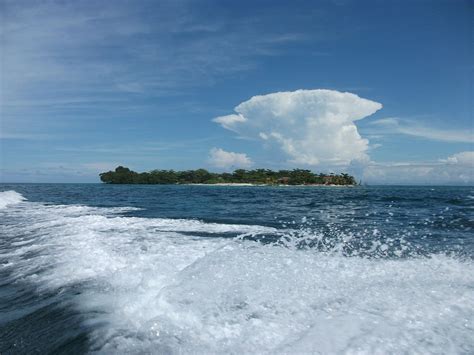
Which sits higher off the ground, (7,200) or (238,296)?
(238,296)

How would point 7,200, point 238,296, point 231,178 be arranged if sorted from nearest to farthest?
point 238,296, point 7,200, point 231,178

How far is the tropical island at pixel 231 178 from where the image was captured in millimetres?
154875

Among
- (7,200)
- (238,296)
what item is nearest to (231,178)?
(7,200)

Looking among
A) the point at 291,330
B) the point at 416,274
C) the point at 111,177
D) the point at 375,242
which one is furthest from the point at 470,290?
the point at 111,177

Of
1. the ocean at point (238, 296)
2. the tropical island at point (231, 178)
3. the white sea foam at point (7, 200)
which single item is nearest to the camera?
the ocean at point (238, 296)

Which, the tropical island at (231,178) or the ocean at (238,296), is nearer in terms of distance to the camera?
the ocean at (238,296)

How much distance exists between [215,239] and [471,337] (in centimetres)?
741

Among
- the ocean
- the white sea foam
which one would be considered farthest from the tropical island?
the ocean

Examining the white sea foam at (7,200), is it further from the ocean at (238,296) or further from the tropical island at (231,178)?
the tropical island at (231,178)

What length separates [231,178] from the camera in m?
161

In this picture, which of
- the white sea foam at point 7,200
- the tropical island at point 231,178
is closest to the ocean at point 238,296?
the white sea foam at point 7,200

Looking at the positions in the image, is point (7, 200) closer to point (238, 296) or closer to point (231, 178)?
point (238, 296)

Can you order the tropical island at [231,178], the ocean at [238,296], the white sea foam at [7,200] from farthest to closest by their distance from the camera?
the tropical island at [231,178] < the white sea foam at [7,200] < the ocean at [238,296]

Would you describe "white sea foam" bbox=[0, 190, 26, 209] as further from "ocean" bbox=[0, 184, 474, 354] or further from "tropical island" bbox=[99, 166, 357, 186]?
"tropical island" bbox=[99, 166, 357, 186]
